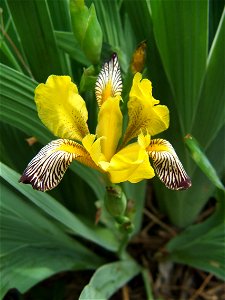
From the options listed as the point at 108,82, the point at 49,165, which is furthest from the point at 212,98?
the point at 49,165

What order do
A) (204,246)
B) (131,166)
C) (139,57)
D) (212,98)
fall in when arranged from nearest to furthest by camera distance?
(131,166), (139,57), (212,98), (204,246)

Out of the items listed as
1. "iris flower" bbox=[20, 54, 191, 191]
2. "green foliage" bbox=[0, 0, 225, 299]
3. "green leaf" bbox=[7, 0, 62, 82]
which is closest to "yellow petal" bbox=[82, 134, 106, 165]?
"iris flower" bbox=[20, 54, 191, 191]

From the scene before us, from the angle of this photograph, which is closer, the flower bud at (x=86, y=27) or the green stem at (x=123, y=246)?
the flower bud at (x=86, y=27)

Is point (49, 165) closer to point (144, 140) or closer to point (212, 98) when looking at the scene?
point (144, 140)

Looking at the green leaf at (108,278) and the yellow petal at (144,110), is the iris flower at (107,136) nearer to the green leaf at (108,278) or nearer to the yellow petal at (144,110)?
the yellow petal at (144,110)

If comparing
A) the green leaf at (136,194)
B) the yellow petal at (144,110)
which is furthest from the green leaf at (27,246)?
the yellow petal at (144,110)
